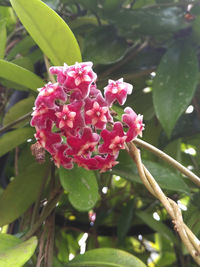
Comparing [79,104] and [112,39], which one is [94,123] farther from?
[112,39]

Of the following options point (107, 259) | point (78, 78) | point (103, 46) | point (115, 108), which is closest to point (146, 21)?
point (103, 46)

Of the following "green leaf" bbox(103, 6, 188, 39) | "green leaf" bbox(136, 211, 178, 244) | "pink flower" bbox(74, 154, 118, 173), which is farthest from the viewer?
"green leaf" bbox(136, 211, 178, 244)

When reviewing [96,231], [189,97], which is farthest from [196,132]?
[96,231]

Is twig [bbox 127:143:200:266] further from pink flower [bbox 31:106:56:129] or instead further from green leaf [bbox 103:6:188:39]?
green leaf [bbox 103:6:188:39]

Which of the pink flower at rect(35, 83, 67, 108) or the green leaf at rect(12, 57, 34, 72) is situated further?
the green leaf at rect(12, 57, 34, 72)

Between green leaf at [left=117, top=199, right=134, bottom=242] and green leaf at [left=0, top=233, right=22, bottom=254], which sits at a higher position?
green leaf at [left=0, top=233, right=22, bottom=254]

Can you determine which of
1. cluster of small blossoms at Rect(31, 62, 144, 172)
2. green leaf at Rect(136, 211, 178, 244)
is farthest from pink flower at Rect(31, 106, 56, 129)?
green leaf at Rect(136, 211, 178, 244)
